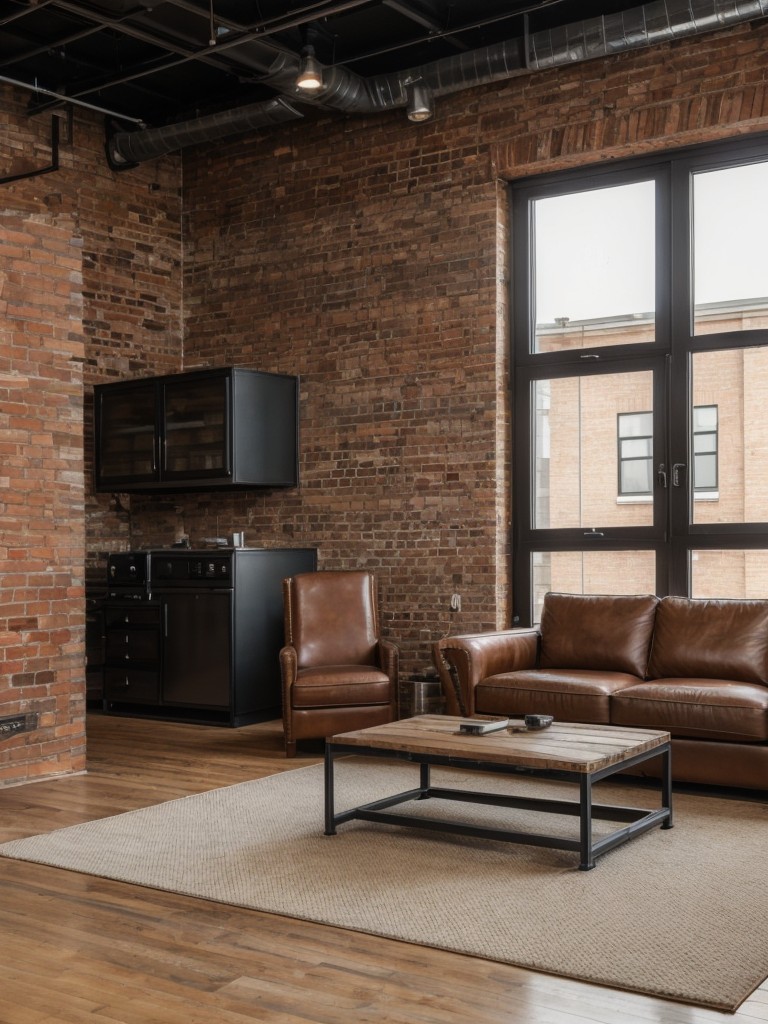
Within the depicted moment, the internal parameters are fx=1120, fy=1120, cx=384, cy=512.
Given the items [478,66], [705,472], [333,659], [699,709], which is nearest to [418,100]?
[478,66]

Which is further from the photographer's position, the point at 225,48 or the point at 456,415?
the point at 456,415

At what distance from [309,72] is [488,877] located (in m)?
4.38

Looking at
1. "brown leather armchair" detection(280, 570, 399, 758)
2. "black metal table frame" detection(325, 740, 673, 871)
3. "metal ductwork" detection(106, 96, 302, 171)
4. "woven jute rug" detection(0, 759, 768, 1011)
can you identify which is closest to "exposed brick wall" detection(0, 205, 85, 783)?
"woven jute rug" detection(0, 759, 768, 1011)

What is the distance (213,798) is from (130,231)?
189 inches

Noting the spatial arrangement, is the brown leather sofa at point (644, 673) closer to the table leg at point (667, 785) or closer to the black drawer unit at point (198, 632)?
the table leg at point (667, 785)

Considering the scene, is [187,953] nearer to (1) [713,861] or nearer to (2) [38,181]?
(1) [713,861]

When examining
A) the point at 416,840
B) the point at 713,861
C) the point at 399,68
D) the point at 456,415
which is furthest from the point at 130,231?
the point at 713,861

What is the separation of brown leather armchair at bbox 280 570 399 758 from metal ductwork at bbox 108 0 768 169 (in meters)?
3.02

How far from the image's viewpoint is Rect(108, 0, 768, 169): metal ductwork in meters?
5.93

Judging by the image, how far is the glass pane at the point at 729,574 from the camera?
250 inches

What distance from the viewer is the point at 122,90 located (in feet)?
26.0

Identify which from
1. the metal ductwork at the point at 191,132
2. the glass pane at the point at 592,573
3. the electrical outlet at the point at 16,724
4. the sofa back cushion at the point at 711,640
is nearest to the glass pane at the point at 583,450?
the glass pane at the point at 592,573

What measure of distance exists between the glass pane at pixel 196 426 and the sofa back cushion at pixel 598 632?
2600 millimetres

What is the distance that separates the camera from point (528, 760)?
4.12 meters
